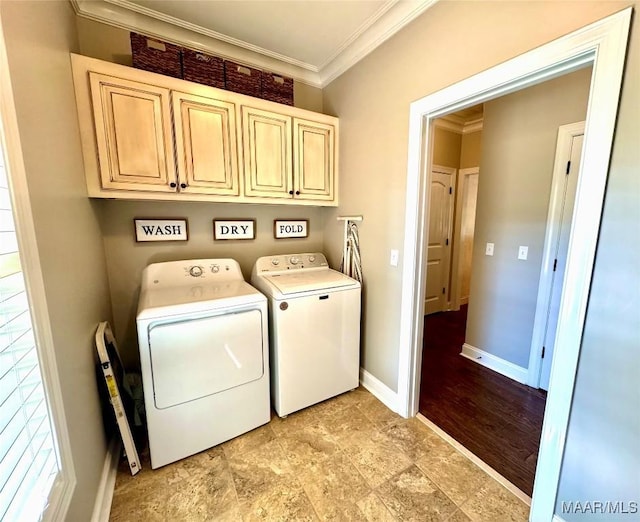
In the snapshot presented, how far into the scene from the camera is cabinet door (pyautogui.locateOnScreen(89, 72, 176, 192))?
1559 millimetres

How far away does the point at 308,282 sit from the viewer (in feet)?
6.61

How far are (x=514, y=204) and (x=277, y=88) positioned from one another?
2.21 m

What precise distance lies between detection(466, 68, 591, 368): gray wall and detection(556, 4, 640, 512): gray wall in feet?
4.69

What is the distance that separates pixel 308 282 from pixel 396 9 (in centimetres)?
182

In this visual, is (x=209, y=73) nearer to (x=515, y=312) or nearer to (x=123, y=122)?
(x=123, y=122)

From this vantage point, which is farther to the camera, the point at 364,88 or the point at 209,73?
the point at 364,88

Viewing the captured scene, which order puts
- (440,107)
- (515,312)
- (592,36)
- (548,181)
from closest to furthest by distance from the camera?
(592,36) < (440,107) < (548,181) < (515,312)

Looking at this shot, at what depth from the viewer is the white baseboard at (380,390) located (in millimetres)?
2078

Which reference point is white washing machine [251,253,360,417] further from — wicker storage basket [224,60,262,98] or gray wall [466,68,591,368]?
gray wall [466,68,591,368]

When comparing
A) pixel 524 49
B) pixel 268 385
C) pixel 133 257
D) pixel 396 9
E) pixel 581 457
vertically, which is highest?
pixel 396 9

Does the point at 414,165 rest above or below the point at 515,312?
above

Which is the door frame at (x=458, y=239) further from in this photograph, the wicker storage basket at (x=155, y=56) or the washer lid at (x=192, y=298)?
the wicker storage basket at (x=155, y=56)

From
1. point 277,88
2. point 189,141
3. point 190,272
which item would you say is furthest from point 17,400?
point 277,88

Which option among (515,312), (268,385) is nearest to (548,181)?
(515,312)
